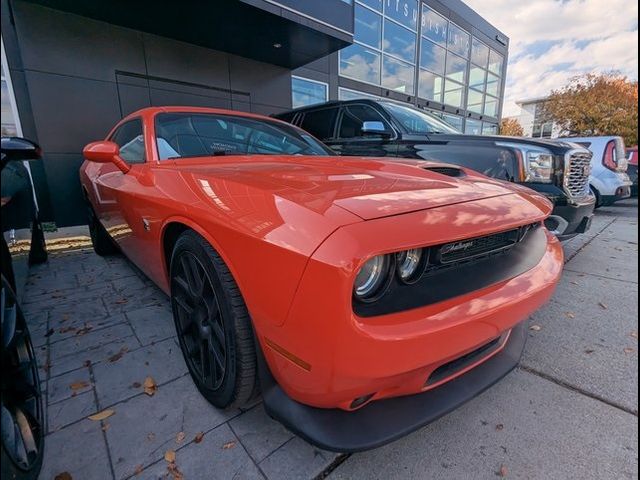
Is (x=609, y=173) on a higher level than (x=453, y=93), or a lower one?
lower

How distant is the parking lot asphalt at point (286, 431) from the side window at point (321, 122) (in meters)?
3.23

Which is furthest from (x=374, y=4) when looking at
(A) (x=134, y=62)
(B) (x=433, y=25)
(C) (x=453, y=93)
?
(A) (x=134, y=62)

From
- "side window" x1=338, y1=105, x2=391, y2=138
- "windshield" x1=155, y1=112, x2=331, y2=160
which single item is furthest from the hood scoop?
"side window" x1=338, y1=105, x2=391, y2=138

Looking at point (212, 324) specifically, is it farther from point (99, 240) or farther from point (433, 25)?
point (433, 25)

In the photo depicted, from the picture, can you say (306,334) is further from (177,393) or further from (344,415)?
(177,393)

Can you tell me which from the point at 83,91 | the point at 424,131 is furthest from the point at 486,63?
the point at 83,91

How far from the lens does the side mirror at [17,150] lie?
4.47ft

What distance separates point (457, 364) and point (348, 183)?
32.2 inches

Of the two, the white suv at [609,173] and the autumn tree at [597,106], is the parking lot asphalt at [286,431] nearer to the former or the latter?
the white suv at [609,173]

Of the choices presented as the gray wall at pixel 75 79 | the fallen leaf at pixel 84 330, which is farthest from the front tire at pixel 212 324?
the gray wall at pixel 75 79

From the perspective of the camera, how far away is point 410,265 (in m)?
1.14

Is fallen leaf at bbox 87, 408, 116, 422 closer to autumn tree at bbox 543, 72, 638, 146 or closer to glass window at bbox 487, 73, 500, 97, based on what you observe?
glass window at bbox 487, 73, 500, 97

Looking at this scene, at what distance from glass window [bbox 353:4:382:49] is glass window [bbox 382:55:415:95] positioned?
70 centimetres

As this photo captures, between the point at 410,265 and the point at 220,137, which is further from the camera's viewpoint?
the point at 220,137
